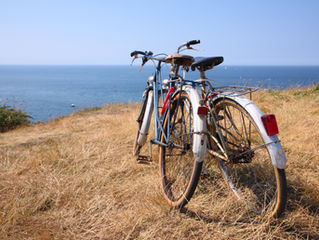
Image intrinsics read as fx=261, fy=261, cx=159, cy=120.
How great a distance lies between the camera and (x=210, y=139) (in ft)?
8.02

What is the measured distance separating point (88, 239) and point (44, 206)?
2.45 feet

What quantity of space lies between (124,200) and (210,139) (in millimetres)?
1010

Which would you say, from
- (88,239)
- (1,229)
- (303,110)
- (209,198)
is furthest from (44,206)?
(303,110)

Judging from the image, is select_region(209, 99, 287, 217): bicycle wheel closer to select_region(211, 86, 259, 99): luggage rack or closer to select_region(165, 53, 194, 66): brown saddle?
select_region(211, 86, 259, 99): luggage rack

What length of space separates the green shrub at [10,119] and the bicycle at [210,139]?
5877 mm

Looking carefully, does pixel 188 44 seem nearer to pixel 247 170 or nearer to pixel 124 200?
pixel 247 170

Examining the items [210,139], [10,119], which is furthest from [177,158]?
[10,119]

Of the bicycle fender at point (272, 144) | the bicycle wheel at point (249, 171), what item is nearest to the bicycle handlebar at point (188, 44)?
the bicycle wheel at point (249, 171)

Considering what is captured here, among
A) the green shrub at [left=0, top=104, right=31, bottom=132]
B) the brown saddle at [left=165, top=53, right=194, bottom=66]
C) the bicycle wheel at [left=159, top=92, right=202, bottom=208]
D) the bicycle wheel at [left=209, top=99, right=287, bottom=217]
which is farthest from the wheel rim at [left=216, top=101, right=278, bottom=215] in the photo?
the green shrub at [left=0, top=104, right=31, bottom=132]

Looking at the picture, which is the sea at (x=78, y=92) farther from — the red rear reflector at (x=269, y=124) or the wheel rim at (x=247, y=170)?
the red rear reflector at (x=269, y=124)

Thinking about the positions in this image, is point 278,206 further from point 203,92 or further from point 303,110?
point 303,110

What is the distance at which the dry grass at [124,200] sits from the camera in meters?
1.91

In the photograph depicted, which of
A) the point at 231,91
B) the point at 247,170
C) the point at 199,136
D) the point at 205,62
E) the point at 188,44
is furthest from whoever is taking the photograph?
the point at 247,170

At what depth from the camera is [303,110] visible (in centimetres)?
451
